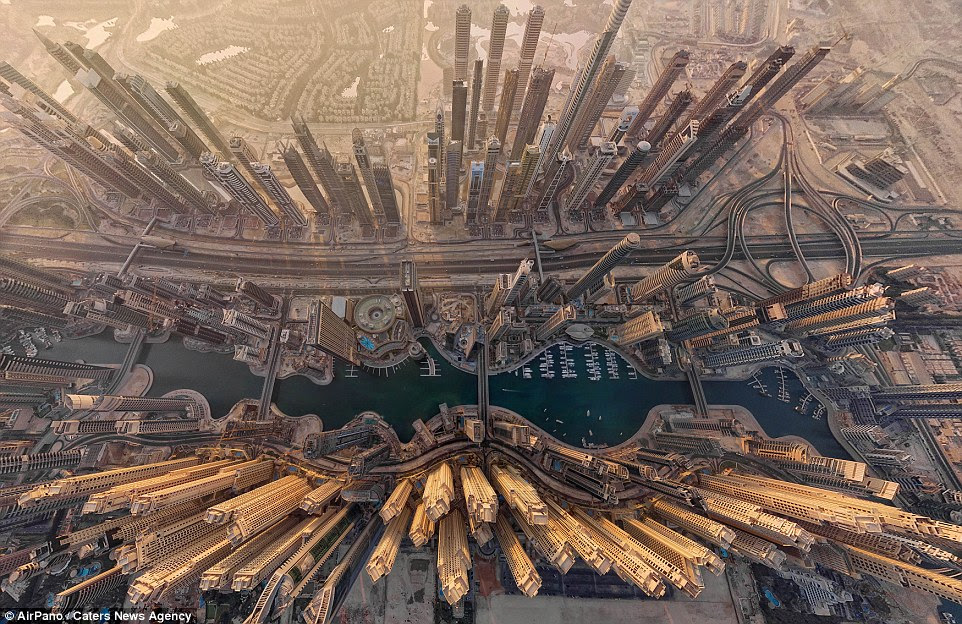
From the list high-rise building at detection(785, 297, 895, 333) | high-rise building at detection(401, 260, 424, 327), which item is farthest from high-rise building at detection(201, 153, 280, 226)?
high-rise building at detection(785, 297, 895, 333)

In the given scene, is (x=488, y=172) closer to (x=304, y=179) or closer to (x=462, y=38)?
(x=462, y=38)

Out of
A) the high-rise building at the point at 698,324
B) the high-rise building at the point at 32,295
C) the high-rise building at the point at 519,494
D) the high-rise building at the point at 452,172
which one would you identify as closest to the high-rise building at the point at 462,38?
the high-rise building at the point at 452,172

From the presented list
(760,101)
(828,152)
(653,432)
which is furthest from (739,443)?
(828,152)

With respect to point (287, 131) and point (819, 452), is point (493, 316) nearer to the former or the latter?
point (819, 452)

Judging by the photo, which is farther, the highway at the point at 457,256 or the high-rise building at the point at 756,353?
the highway at the point at 457,256

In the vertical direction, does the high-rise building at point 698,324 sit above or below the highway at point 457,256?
below

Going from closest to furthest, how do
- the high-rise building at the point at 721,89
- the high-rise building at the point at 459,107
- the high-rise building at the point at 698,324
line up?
1. the high-rise building at the point at 698,324
2. the high-rise building at the point at 459,107
3. the high-rise building at the point at 721,89

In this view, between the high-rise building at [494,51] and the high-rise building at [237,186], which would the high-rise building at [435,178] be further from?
the high-rise building at [237,186]
